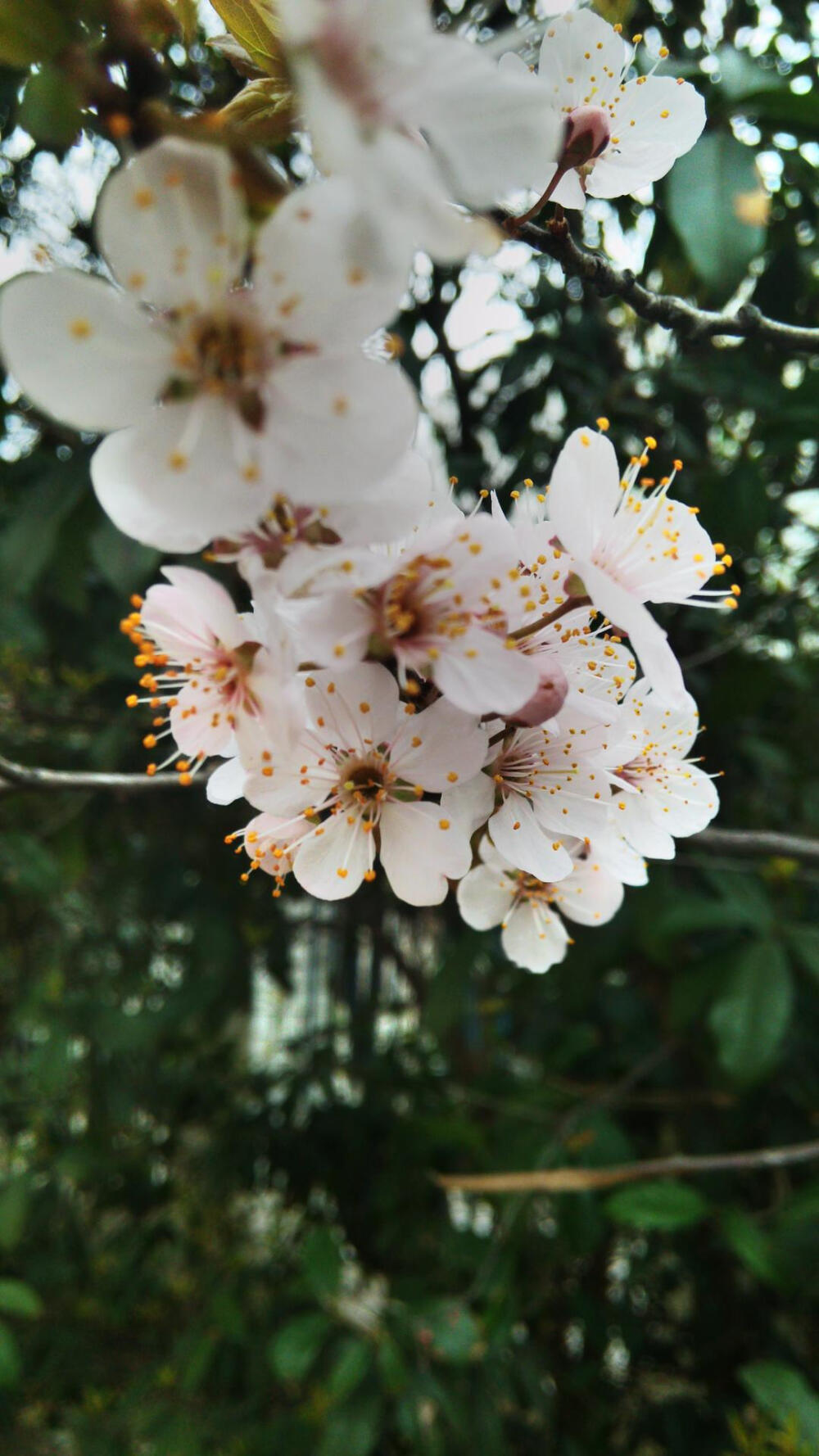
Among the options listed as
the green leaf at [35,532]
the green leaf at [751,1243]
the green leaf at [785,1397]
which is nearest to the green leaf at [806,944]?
the green leaf at [751,1243]

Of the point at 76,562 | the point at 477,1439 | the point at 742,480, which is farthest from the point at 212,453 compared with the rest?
the point at 477,1439

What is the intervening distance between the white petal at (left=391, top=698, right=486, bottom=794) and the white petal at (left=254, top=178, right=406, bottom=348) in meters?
0.16

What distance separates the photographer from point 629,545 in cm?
46

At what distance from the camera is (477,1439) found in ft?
4.01

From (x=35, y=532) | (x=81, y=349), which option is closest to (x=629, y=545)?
(x=81, y=349)

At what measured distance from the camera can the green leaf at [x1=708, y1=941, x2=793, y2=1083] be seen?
1.04 m

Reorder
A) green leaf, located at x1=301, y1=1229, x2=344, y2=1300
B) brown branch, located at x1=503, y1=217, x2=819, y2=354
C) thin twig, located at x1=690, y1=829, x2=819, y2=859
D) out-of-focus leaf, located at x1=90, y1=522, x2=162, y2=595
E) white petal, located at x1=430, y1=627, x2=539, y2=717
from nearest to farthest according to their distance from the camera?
white petal, located at x1=430, y1=627, x2=539, y2=717
brown branch, located at x1=503, y1=217, x2=819, y2=354
thin twig, located at x1=690, y1=829, x2=819, y2=859
out-of-focus leaf, located at x1=90, y1=522, x2=162, y2=595
green leaf, located at x1=301, y1=1229, x2=344, y2=1300

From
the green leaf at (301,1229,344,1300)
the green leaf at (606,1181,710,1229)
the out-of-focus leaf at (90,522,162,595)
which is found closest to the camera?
the out-of-focus leaf at (90,522,162,595)

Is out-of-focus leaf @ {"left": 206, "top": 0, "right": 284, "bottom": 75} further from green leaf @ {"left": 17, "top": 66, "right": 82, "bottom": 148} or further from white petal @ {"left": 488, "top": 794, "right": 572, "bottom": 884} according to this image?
white petal @ {"left": 488, "top": 794, "right": 572, "bottom": 884}

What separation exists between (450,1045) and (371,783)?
4.42 feet

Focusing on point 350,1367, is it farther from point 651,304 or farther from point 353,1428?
point 651,304

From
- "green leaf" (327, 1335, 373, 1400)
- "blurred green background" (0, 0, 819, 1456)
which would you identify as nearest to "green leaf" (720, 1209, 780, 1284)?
"blurred green background" (0, 0, 819, 1456)

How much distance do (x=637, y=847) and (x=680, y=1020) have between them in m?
→ 0.81

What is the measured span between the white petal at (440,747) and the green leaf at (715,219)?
0.59 meters
